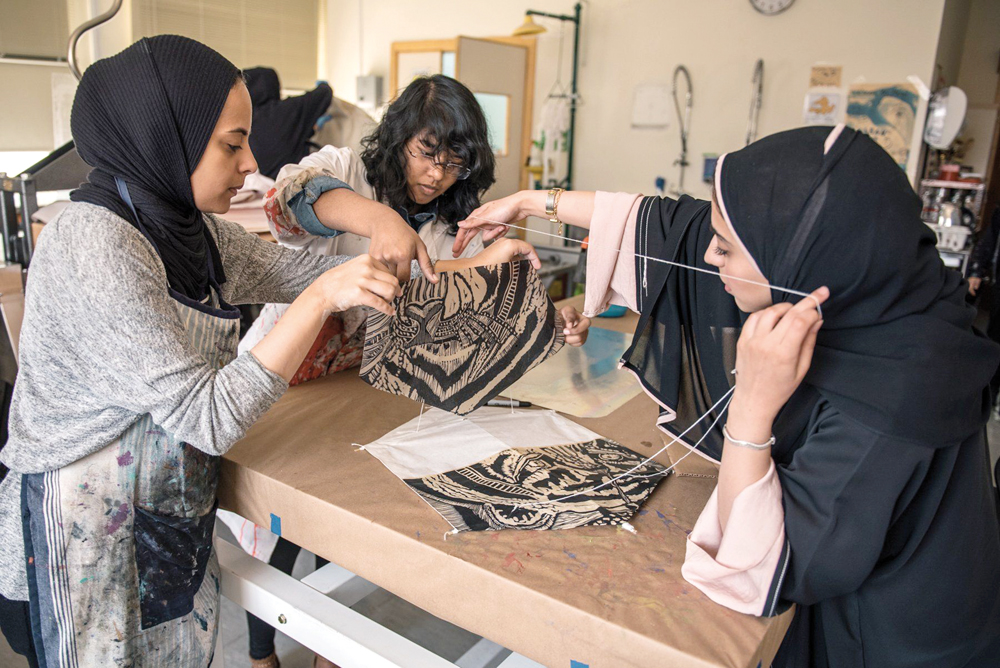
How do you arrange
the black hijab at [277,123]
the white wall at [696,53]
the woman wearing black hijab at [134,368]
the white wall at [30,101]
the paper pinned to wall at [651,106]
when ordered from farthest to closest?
1. the paper pinned to wall at [651,106]
2. the white wall at [30,101]
3. the white wall at [696,53]
4. the black hijab at [277,123]
5. the woman wearing black hijab at [134,368]

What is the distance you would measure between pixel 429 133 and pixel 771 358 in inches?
40.4

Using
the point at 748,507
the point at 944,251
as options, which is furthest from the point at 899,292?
the point at 944,251

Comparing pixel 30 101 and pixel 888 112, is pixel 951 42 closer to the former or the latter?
pixel 888 112

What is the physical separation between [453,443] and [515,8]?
5.09 metres

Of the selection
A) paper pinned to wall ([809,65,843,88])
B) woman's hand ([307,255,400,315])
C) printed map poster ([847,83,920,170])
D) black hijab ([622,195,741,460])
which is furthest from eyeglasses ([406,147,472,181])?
paper pinned to wall ([809,65,843,88])

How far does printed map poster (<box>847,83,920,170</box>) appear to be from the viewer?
4172 millimetres

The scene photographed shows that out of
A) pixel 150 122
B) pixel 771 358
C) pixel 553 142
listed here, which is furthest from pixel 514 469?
pixel 553 142

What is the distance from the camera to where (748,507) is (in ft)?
2.72

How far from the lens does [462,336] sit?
132cm

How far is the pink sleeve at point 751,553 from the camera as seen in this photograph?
82 cm

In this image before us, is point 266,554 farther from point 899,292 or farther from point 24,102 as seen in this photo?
point 24,102

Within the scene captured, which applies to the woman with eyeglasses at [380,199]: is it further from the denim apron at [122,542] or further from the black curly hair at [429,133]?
the denim apron at [122,542]

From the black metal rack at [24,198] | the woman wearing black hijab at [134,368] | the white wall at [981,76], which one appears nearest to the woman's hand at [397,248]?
the woman wearing black hijab at [134,368]

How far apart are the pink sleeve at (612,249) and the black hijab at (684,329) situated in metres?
0.04
